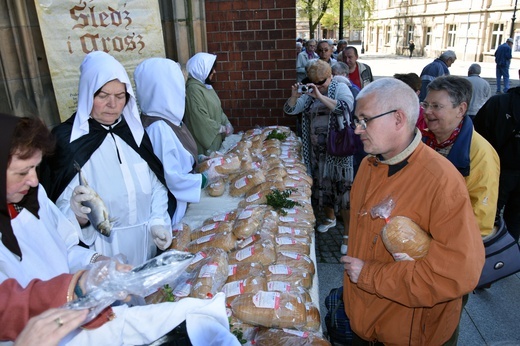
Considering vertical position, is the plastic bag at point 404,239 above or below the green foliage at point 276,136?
above

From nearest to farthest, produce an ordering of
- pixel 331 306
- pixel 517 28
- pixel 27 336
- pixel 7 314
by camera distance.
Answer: pixel 27 336, pixel 7 314, pixel 331 306, pixel 517 28

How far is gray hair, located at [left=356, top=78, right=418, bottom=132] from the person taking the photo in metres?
1.63

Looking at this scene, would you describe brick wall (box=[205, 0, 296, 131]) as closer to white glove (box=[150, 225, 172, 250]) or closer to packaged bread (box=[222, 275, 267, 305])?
white glove (box=[150, 225, 172, 250])

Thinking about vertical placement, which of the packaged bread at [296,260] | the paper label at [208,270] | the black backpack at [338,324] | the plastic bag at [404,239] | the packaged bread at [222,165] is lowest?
the black backpack at [338,324]

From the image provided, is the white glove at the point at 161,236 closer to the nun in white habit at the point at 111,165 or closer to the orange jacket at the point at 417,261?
the nun in white habit at the point at 111,165

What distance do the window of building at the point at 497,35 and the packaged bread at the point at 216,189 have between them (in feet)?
92.5

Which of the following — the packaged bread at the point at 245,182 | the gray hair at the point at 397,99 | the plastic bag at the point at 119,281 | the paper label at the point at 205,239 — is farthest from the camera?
the packaged bread at the point at 245,182

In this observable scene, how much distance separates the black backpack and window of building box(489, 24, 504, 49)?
94.6 feet

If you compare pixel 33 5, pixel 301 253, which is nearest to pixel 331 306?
pixel 301 253

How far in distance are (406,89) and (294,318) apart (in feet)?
3.89

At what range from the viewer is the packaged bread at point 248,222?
8.29ft

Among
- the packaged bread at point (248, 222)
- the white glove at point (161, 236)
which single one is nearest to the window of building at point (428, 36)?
the packaged bread at point (248, 222)

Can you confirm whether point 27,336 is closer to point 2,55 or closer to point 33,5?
point 2,55

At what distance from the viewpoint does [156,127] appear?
271 centimetres
